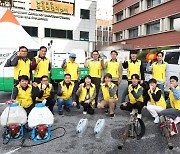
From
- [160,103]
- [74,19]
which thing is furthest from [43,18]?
[160,103]

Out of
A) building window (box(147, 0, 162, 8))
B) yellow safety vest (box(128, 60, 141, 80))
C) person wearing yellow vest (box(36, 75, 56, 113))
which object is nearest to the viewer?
person wearing yellow vest (box(36, 75, 56, 113))

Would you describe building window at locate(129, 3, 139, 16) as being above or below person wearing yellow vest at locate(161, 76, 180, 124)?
above

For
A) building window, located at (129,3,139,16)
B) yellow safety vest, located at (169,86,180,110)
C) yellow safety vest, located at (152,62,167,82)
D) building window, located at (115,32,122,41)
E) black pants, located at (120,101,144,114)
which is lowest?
black pants, located at (120,101,144,114)

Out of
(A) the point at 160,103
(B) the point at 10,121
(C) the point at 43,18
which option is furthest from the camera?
(C) the point at 43,18

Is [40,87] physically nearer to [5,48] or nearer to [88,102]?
[88,102]

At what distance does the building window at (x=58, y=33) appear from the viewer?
26.9 meters

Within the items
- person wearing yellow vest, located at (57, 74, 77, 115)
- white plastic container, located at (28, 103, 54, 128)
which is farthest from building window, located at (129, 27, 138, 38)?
white plastic container, located at (28, 103, 54, 128)

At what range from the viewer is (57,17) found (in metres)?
27.3

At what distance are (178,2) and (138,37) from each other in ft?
23.4

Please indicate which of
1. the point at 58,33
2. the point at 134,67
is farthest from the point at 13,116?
the point at 58,33

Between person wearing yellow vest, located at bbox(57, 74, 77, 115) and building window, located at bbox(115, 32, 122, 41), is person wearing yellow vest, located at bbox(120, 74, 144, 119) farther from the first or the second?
building window, located at bbox(115, 32, 122, 41)

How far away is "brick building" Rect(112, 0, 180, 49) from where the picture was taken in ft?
70.8

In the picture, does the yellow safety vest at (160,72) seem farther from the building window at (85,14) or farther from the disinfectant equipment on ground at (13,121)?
the building window at (85,14)

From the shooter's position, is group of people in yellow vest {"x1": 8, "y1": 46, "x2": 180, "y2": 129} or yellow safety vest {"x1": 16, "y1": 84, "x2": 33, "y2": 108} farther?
group of people in yellow vest {"x1": 8, "y1": 46, "x2": 180, "y2": 129}
